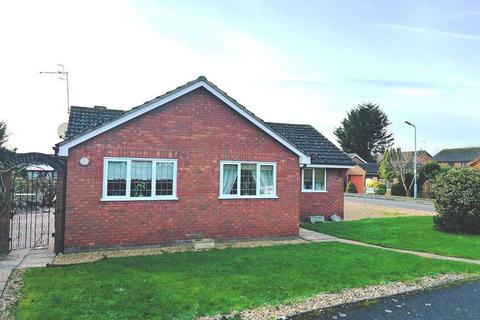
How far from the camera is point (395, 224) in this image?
17.2 metres

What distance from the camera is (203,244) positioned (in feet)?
36.3

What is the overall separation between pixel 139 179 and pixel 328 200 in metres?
10.9

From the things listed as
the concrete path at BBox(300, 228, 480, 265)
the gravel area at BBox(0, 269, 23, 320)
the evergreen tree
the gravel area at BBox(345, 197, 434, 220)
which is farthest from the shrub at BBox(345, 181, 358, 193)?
the gravel area at BBox(0, 269, 23, 320)

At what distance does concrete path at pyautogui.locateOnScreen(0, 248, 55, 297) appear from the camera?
834cm

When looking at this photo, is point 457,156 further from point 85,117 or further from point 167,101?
point 85,117

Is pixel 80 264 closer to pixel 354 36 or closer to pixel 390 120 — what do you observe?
pixel 354 36

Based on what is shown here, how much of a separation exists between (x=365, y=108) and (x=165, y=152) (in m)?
64.6

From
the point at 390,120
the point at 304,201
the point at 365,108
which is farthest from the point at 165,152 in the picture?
the point at 390,120

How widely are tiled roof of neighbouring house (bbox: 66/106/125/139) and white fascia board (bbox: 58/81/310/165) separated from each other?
98 cm

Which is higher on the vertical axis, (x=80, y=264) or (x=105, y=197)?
(x=105, y=197)

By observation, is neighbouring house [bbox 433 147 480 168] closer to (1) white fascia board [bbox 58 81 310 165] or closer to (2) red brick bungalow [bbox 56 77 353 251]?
(1) white fascia board [bbox 58 81 310 165]

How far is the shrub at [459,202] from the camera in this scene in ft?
48.3

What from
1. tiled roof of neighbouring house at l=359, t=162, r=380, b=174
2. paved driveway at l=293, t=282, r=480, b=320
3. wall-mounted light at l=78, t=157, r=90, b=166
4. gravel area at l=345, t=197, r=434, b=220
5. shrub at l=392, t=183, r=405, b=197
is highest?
tiled roof of neighbouring house at l=359, t=162, r=380, b=174

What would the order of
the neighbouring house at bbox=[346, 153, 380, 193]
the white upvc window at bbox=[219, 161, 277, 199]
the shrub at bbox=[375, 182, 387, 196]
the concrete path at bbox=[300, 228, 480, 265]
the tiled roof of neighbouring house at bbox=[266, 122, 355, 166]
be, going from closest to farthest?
the concrete path at bbox=[300, 228, 480, 265] → the white upvc window at bbox=[219, 161, 277, 199] → the tiled roof of neighbouring house at bbox=[266, 122, 355, 166] → the shrub at bbox=[375, 182, 387, 196] → the neighbouring house at bbox=[346, 153, 380, 193]
